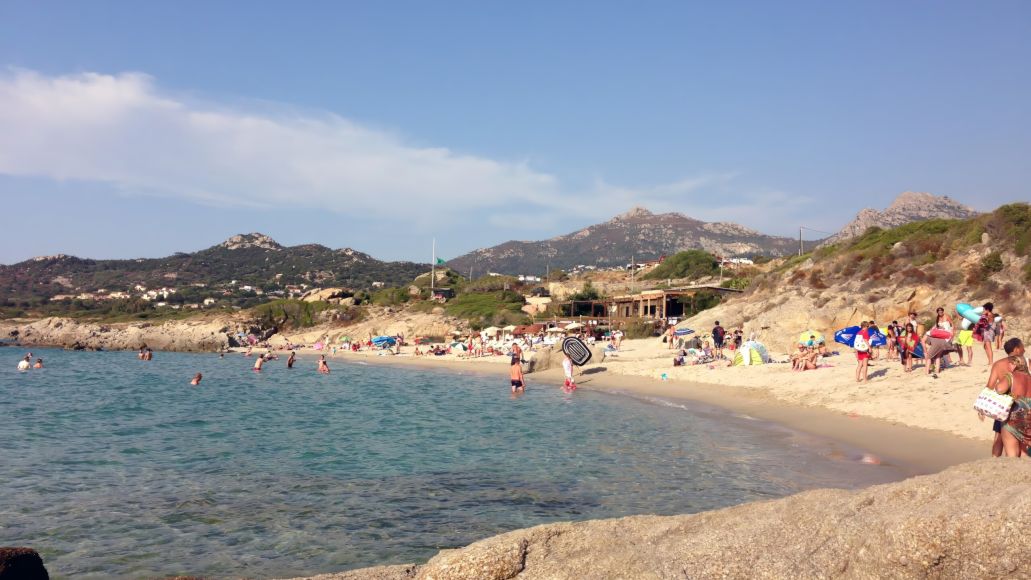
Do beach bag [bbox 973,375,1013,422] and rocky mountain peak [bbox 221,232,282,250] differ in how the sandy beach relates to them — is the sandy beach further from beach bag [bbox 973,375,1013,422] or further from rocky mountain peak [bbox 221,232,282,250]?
rocky mountain peak [bbox 221,232,282,250]

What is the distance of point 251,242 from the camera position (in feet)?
427

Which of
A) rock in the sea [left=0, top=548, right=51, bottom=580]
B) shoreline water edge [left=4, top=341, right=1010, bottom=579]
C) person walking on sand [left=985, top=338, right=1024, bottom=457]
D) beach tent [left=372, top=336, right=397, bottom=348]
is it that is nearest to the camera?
rock in the sea [left=0, top=548, right=51, bottom=580]

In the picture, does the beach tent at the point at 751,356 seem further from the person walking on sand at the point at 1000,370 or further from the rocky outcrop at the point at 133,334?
the rocky outcrop at the point at 133,334

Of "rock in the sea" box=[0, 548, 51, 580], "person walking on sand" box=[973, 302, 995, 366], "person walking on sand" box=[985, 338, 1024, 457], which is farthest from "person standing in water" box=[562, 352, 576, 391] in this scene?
"rock in the sea" box=[0, 548, 51, 580]

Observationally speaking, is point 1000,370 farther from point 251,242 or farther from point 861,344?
point 251,242

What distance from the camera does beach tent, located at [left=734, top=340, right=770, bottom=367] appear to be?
2138 centimetres

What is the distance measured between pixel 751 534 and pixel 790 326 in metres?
24.6

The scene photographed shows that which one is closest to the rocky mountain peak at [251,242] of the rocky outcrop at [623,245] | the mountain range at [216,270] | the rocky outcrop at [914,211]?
the mountain range at [216,270]

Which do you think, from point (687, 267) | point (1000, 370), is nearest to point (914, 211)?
point (687, 267)

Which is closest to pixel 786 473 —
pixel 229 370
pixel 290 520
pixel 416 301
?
pixel 290 520

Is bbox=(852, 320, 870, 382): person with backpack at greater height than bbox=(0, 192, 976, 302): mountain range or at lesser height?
lesser

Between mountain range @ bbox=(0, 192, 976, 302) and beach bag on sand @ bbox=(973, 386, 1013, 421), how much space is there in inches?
2057

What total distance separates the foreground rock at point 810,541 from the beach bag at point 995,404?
3526mm

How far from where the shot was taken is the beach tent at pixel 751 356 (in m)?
21.4
